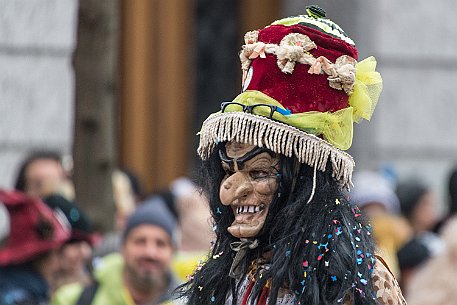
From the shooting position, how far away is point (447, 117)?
10547 mm

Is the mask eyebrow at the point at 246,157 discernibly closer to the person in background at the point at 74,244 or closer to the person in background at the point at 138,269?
the person in background at the point at 138,269

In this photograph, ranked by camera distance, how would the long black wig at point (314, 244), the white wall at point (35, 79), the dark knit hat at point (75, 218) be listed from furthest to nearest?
the white wall at point (35, 79), the dark knit hat at point (75, 218), the long black wig at point (314, 244)

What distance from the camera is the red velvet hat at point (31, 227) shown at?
709 cm

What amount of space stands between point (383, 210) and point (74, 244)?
2.37 meters

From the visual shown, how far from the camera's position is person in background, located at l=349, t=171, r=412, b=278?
336 inches

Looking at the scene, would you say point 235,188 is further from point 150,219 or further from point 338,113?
point 150,219

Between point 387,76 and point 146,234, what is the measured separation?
361cm

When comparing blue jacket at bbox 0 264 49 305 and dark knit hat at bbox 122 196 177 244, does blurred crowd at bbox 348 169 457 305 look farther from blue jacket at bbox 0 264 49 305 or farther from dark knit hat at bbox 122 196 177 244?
blue jacket at bbox 0 264 49 305

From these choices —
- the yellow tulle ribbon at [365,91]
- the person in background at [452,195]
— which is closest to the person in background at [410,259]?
the person in background at [452,195]

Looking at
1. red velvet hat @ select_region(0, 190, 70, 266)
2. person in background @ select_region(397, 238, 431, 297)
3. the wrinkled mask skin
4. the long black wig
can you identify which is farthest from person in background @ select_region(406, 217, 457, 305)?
the wrinkled mask skin

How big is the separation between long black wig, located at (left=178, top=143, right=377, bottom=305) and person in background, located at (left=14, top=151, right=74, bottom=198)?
12.8ft

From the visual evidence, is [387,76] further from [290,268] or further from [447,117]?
[290,268]

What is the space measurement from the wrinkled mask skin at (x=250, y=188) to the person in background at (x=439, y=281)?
2670mm

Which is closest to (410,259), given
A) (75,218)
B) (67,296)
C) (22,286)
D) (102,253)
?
(102,253)
